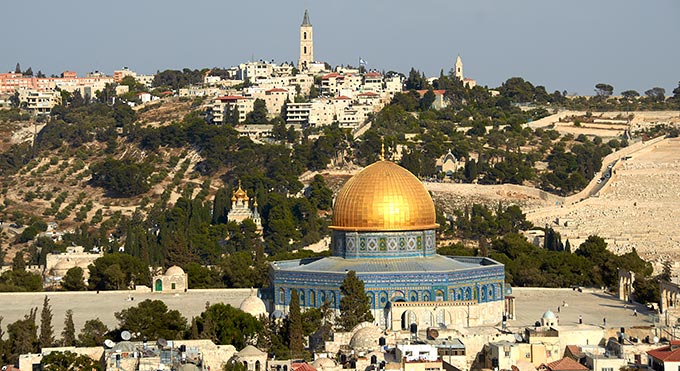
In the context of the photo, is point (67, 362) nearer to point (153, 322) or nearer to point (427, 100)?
point (153, 322)

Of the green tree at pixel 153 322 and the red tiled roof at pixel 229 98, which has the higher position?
the red tiled roof at pixel 229 98

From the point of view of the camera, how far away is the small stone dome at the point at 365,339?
31.0m

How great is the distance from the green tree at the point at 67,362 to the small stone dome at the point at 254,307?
8.09 m

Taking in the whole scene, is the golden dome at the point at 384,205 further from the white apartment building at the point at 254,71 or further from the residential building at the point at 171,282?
the white apartment building at the point at 254,71

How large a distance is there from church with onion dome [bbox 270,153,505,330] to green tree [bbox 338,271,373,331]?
0.70 m

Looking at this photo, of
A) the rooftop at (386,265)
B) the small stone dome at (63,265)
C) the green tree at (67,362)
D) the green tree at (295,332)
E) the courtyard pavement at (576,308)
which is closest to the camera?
the green tree at (67,362)

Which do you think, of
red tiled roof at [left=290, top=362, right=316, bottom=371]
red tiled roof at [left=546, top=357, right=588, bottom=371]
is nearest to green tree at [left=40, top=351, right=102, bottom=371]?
red tiled roof at [left=290, top=362, right=316, bottom=371]

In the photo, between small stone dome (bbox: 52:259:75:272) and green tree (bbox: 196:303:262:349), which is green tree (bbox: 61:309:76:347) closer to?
green tree (bbox: 196:303:262:349)

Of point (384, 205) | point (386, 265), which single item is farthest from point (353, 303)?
point (384, 205)

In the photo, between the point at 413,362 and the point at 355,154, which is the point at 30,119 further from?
the point at 413,362

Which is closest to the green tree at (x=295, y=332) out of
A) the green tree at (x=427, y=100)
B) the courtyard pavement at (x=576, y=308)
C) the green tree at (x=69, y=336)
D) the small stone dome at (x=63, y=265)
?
the green tree at (x=69, y=336)

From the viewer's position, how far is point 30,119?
326 ft

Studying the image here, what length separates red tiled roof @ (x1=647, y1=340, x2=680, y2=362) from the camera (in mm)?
27478

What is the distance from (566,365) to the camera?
28625 mm
